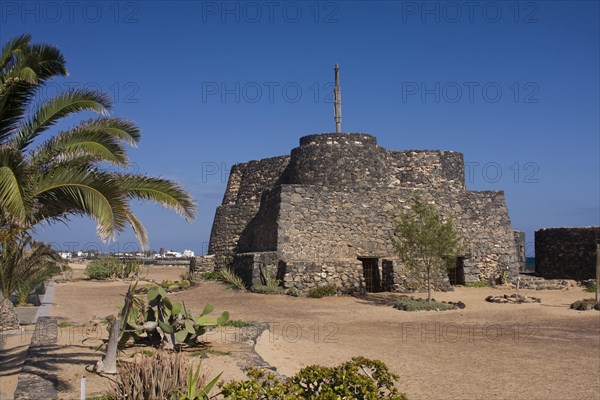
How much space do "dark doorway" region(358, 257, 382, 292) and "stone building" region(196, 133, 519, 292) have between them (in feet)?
0.13

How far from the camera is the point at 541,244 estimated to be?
30578 mm

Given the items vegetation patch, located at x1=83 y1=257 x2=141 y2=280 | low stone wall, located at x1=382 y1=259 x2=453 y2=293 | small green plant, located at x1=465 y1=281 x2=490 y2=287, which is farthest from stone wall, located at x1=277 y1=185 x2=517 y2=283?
vegetation patch, located at x1=83 y1=257 x2=141 y2=280

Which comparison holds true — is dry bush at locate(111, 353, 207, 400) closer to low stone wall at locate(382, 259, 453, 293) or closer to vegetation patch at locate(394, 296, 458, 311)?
vegetation patch at locate(394, 296, 458, 311)

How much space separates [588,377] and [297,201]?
15.7 meters

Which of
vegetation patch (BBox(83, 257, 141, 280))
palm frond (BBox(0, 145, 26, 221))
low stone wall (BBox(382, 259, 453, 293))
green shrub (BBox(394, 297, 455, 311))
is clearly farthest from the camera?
vegetation patch (BBox(83, 257, 141, 280))

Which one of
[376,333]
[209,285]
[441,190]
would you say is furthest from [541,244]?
[376,333]

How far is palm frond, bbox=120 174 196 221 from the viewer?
8.92 meters

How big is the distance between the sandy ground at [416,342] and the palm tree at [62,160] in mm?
2288

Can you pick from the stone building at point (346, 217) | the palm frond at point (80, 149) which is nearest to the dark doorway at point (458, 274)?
the stone building at point (346, 217)

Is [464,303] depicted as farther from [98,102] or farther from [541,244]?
[98,102]

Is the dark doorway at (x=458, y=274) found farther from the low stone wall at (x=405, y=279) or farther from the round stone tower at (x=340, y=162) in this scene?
the round stone tower at (x=340, y=162)

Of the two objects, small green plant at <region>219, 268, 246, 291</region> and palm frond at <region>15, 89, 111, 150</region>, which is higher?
palm frond at <region>15, 89, 111, 150</region>

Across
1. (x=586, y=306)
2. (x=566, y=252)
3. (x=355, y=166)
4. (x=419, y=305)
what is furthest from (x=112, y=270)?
(x=586, y=306)

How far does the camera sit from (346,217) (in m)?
24.7
